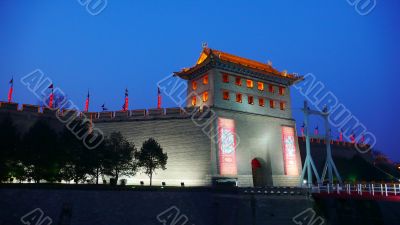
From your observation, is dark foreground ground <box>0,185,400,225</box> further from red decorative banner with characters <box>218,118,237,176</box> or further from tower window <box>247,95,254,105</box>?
tower window <box>247,95,254,105</box>

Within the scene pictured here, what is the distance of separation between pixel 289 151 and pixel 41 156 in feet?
86.8

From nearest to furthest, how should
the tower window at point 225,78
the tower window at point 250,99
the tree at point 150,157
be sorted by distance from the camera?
the tree at point 150,157 < the tower window at point 225,78 < the tower window at point 250,99

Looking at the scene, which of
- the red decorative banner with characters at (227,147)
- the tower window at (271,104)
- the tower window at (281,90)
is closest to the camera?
the red decorative banner with characters at (227,147)

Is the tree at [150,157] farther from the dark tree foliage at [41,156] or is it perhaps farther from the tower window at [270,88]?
the tower window at [270,88]

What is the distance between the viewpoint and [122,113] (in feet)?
113

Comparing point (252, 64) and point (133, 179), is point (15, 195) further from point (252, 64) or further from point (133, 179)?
point (252, 64)

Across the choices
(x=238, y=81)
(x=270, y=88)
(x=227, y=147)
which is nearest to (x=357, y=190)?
(x=227, y=147)

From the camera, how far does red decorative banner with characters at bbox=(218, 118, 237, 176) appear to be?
3111 centimetres

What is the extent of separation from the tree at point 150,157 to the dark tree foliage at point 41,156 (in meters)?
6.92

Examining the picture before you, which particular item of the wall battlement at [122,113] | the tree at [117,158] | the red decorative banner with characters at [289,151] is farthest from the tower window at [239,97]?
the tree at [117,158]

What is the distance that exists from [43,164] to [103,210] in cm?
785

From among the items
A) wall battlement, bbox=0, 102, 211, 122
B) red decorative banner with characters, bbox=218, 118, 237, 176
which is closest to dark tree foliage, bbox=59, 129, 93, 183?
wall battlement, bbox=0, 102, 211, 122

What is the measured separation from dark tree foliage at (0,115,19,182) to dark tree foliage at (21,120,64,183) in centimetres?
73

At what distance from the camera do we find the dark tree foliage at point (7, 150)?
993 inches
